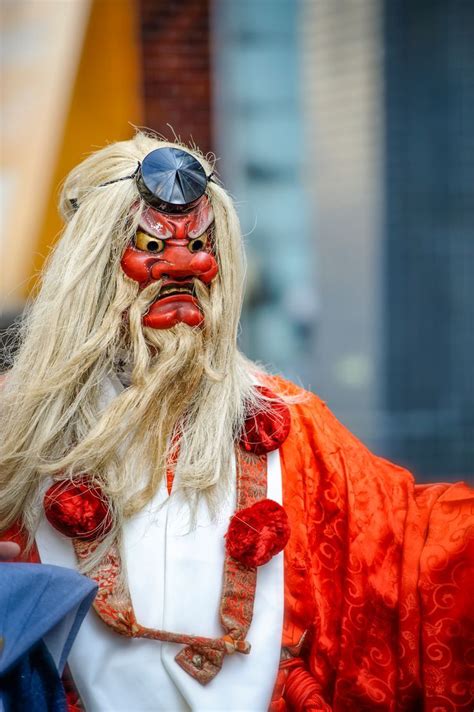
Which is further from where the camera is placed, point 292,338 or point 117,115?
point 292,338

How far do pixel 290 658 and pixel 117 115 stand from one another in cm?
359

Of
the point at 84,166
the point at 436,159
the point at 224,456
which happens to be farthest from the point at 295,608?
the point at 436,159

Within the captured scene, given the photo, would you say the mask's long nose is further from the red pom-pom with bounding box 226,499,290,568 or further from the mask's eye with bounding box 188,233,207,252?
the red pom-pom with bounding box 226,499,290,568

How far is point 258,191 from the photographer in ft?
17.7

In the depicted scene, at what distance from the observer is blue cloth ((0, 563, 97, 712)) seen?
5.60 ft

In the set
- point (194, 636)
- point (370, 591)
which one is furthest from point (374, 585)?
point (194, 636)

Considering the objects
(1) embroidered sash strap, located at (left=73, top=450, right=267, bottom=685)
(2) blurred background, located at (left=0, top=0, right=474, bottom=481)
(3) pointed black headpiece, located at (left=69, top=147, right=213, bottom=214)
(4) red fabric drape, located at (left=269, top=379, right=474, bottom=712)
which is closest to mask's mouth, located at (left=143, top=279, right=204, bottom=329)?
(3) pointed black headpiece, located at (left=69, top=147, right=213, bottom=214)

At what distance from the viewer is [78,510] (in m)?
1.91

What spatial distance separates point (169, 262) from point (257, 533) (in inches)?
26.0

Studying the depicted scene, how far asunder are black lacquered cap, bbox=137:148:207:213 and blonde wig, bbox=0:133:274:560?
0.04 meters

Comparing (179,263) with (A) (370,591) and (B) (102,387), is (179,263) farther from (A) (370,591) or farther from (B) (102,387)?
(A) (370,591)

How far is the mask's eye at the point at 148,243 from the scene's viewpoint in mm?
1994

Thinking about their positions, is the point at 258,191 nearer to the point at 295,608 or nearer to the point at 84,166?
the point at 84,166

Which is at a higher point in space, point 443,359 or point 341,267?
point 341,267
